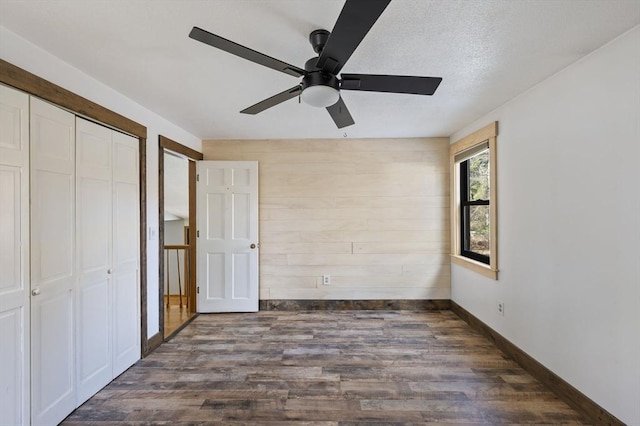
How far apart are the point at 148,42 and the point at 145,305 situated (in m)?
2.20

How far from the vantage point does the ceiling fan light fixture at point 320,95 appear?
151cm

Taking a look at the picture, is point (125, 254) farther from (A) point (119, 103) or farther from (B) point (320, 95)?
(B) point (320, 95)

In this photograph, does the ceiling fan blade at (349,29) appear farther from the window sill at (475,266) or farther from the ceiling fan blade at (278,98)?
the window sill at (475,266)

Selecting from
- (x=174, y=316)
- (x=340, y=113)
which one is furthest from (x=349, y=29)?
(x=174, y=316)

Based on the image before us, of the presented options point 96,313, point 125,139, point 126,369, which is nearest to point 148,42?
point 125,139

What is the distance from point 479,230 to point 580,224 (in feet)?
4.95

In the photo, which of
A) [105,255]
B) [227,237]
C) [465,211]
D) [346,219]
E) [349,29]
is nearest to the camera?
[349,29]

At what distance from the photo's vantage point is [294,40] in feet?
5.40

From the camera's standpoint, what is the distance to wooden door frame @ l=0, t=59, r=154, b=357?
5.26 ft

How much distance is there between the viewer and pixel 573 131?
6.46ft

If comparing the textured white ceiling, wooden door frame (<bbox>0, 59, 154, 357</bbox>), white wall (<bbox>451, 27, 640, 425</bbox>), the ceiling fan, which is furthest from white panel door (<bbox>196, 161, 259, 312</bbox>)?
white wall (<bbox>451, 27, 640, 425</bbox>)

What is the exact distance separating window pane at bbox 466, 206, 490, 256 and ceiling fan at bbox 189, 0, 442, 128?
219 centimetres

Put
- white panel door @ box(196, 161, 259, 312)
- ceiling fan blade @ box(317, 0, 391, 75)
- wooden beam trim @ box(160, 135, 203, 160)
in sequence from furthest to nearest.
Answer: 1. white panel door @ box(196, 161, 259, 312)
2. wooden beam trim @ box(160, 135, 203, 160)
3. ceiling fan blade @ box(317, 0, 391, 75)

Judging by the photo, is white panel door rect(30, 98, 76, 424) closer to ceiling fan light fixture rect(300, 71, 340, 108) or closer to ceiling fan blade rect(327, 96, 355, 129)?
ceiling fan light fixture rect(300, 71, 340, 108)
